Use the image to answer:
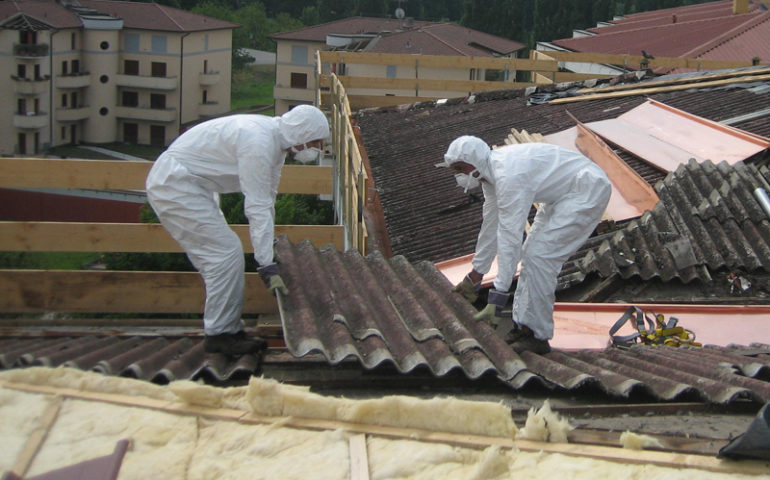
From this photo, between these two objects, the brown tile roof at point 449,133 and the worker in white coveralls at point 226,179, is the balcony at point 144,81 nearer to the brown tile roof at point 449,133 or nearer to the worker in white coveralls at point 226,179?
the brown tile roof at point 449,133

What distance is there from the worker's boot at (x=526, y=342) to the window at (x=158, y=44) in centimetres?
4225

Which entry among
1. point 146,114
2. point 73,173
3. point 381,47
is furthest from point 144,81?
point 73,173

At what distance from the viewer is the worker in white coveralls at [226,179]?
16.1 feet

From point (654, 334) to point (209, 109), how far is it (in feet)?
146

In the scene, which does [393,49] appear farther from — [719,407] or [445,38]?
[719,407]

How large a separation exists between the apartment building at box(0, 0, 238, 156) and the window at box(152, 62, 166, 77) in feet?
0.17

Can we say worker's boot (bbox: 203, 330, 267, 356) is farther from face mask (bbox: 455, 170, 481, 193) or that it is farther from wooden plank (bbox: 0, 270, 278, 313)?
wooden plank (bbox: 0, 270, 278, 313)

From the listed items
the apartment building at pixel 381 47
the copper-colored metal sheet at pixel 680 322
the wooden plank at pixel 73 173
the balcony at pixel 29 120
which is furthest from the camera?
the balcony at pixel 29 120

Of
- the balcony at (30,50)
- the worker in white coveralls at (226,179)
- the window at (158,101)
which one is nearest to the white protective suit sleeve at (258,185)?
the worker in white coveralls at (226,179)

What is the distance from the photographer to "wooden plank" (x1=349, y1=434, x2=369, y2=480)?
3023 millimetres

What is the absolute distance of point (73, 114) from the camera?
140ft

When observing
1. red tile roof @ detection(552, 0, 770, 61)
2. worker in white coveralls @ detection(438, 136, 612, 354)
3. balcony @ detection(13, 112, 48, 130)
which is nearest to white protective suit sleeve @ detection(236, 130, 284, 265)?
worker in white coveralls @ detection(438, 136, 612, 354)

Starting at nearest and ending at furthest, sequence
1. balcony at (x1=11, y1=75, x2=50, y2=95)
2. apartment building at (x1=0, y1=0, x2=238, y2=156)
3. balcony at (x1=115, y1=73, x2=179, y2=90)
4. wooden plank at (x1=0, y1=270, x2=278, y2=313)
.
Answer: wooden plank at (x1=0, y1=270, x2=278, y2=313) < balcony at (x1=11, y1=75, x2=50, y2=95) < apartment building at (x1=0, y1=0, x2=238, y2=156) < balcony at (x1=115, y1=73, x2=179, y2=90)

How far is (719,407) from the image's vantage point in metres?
3.92
